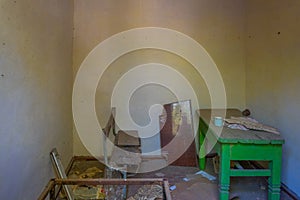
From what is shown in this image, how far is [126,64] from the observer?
3.46 m

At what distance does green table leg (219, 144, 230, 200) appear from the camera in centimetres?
222

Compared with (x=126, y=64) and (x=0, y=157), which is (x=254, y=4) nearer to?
(x=126, y=64)

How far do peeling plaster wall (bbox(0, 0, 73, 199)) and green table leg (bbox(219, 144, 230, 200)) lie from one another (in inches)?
54.9

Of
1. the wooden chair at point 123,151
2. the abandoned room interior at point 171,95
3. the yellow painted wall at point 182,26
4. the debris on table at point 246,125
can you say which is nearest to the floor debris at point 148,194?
the abandoned room interior at point 171,95

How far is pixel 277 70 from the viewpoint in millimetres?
2770

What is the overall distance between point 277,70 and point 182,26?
122cm

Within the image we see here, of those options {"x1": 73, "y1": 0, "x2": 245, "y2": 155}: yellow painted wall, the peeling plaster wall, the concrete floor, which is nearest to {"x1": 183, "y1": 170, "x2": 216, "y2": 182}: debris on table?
the concrete floor

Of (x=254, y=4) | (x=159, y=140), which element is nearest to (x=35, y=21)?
(x=159, y=140)

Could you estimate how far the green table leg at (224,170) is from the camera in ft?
7.27

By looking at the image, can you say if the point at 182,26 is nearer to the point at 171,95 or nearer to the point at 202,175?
the point at 171,95

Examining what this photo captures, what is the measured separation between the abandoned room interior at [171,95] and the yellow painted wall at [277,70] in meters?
0.01

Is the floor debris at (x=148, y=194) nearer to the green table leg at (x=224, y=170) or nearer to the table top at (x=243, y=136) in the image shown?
the green table leg at (x=224, y=170)

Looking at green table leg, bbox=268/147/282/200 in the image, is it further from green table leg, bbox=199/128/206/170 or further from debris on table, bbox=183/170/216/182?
green table leg, bbox=199/128/206/170

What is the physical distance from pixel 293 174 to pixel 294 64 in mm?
950
